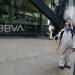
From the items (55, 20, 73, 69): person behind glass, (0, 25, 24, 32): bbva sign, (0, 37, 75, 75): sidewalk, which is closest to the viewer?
(0, 37, 75, 75): sidewalk

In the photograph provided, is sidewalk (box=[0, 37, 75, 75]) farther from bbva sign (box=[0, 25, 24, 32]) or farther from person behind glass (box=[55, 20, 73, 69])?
bbva sign (box=[0, 25, 24, 32])

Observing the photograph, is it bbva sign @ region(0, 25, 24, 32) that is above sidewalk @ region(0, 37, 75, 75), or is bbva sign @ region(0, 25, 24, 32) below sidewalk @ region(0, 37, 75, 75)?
above

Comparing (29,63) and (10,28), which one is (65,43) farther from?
(10,28)

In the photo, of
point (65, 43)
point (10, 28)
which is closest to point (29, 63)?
point (65, 43)

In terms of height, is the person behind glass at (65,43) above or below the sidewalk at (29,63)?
above

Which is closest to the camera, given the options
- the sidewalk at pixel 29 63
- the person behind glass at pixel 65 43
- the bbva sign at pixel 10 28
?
the sidewalk at pixel 29 63

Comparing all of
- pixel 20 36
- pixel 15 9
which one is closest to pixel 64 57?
pixel 20 36

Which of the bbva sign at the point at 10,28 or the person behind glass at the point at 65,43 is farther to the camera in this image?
the bbva sign at the point at 10,28

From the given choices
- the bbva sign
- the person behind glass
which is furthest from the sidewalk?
the bbva sign

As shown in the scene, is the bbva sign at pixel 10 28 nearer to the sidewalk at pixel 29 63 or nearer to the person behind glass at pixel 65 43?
the sidewalk at pixel 29 63

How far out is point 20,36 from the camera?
20.6 meters

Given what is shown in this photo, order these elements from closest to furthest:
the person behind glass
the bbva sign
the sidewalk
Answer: the sidewalk
the person behind glass
the bbva sign

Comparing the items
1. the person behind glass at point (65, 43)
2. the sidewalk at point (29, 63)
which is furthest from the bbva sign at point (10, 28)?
the person behind glass at point (65, 43)

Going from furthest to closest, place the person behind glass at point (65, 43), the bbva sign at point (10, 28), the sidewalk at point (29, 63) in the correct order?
the bbva sign at point (10, 28) → the person behind glass at point (65, 43) → the sidewalk at point (29, 63)
